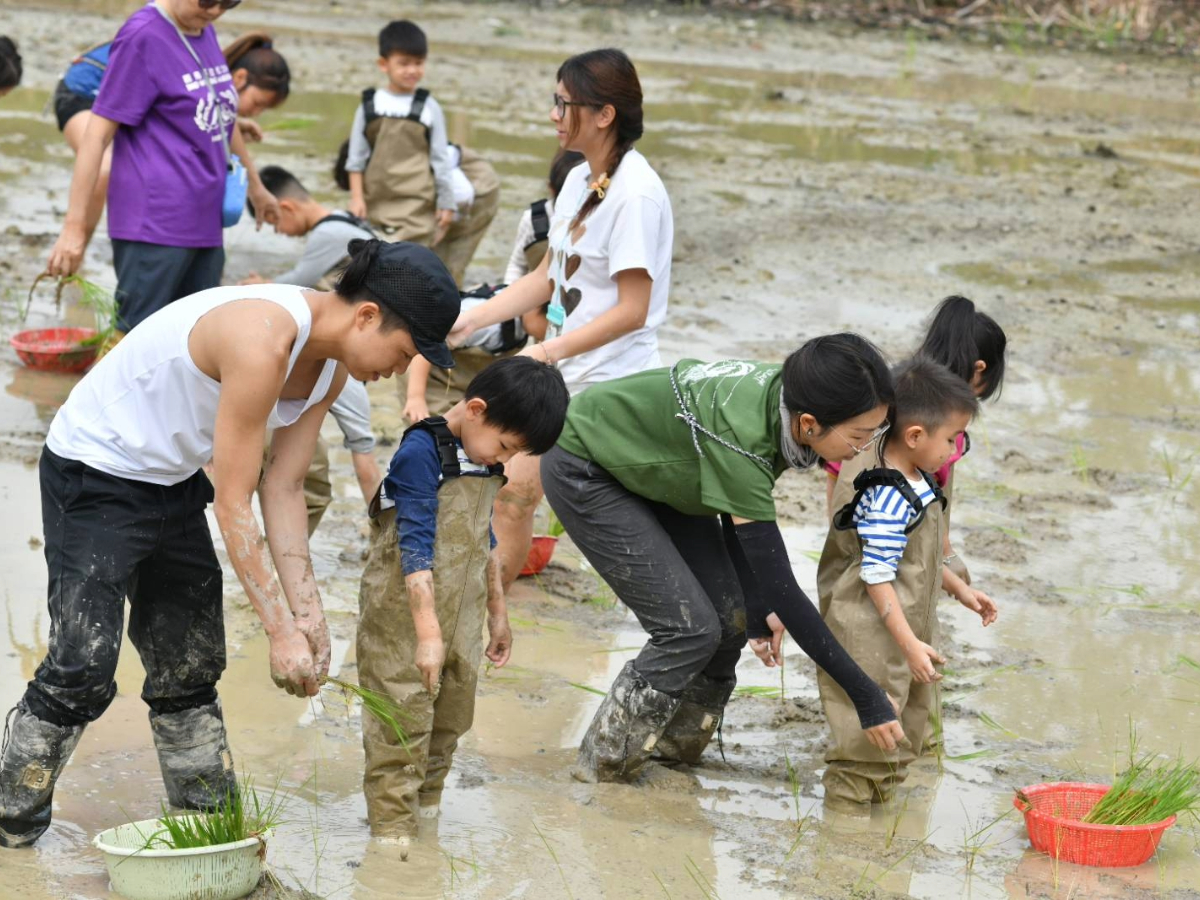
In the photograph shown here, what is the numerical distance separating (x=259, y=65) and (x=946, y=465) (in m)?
3.73

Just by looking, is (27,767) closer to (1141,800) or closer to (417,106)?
(1141,800)

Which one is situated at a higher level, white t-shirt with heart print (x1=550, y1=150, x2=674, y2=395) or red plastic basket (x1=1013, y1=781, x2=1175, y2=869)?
white t-shirt with heart print (x1=550, y1=150, x2=674, y2=395)

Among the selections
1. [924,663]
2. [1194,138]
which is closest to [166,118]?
[924,663]

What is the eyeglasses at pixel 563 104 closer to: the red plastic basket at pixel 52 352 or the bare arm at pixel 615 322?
the bare arm at pixel 615 322

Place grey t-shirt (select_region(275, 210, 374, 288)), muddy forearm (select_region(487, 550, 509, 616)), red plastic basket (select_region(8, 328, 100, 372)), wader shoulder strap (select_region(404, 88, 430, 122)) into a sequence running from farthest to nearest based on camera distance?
wader shoulder strap (select_region(404, 88, 430, 122)) → red plastic basket (select_region(8, 328, 100, 372)) → grey t-shirt (select_region(275, 210, 374, 288)) → muddy forearm (select_region(487, 550, 509, 616))

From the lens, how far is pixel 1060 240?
10734 millimetres

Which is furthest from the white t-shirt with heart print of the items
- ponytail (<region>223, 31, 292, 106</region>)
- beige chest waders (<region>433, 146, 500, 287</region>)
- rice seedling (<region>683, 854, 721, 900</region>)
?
beige chest waders (<region>433, 146, 500, 287</region>)

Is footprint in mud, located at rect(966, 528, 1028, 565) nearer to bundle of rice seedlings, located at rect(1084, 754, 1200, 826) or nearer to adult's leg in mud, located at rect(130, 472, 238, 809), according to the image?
bundle of rice seedlings, located at rect(1084, 754, 1200, 826)

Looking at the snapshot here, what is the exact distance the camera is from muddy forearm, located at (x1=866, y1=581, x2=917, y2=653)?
391 cm

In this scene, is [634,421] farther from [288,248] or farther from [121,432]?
[288,248]

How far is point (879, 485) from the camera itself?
12.9 feet

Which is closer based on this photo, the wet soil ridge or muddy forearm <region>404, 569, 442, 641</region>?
muddy forearm <region>404, 569, 442, 641</region>

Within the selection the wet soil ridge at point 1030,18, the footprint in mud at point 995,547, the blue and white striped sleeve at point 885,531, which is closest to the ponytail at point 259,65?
the footprint in mud at point 995,547

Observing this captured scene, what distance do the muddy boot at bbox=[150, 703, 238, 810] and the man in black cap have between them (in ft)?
0.22
